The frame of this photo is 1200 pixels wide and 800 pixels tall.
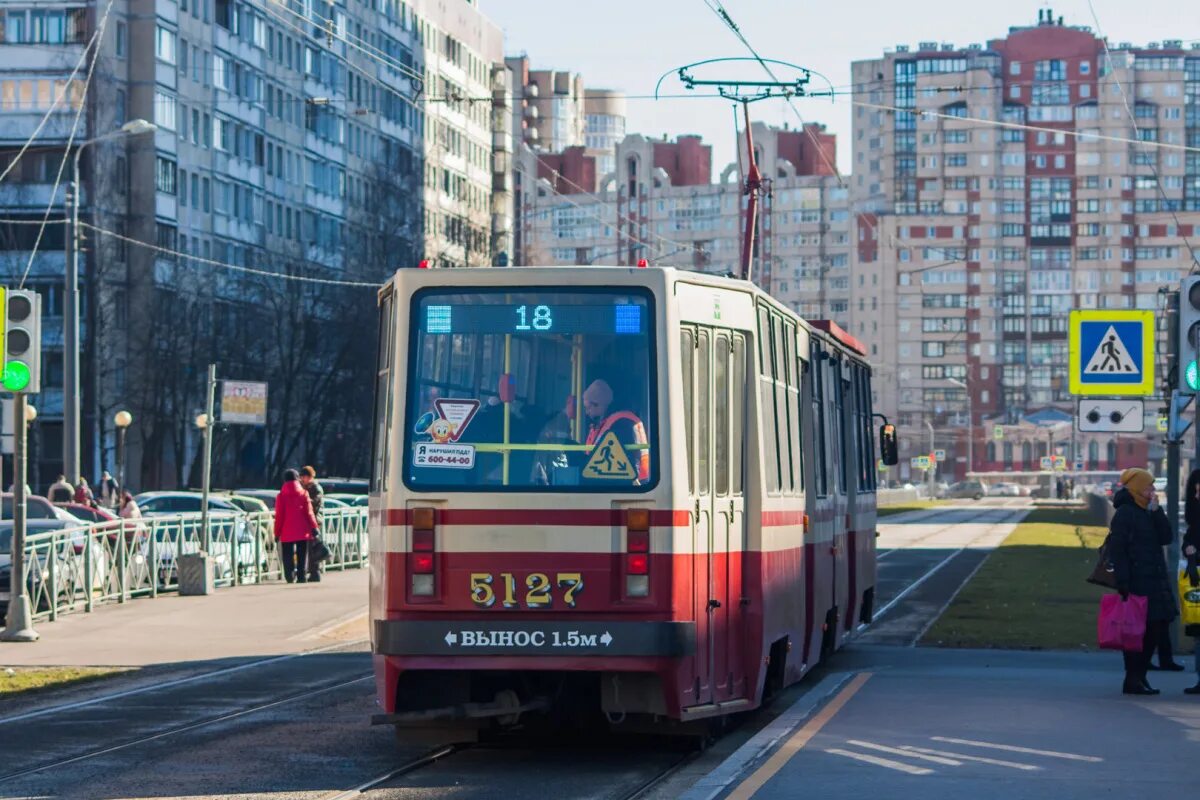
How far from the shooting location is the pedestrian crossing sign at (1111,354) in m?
22.0

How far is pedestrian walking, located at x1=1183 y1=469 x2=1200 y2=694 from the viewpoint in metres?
16.5

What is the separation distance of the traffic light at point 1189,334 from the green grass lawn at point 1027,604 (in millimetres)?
4477

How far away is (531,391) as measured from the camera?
40.6ft

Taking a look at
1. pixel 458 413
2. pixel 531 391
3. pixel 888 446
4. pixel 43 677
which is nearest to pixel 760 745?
pixel 531 391

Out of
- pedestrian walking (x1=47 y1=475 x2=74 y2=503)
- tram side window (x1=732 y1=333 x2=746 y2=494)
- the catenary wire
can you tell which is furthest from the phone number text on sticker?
the catenary wire

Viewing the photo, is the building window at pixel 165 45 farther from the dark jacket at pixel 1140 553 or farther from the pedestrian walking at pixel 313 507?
the dark jacket at pixel 1140 553

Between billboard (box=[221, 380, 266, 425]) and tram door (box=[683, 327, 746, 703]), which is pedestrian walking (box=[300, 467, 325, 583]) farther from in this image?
tram door (box=[683, 327, 746, 703])

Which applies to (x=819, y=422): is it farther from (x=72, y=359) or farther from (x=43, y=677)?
(x=72, y=359)

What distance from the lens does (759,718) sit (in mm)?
15398

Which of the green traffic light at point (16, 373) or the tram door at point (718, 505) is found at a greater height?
the green traffic light at point (16, 373)

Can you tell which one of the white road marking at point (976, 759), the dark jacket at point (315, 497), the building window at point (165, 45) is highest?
the building window at point (165, 45)

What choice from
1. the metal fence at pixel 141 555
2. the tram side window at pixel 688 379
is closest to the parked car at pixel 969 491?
the metal fence at pixel 141 555

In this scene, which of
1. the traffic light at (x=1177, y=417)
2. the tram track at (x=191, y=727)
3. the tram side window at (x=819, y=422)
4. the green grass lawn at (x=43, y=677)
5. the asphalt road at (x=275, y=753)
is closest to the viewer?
the asphalt road at (x=275, y=753)

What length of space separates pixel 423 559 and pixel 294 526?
21377 millimetres
